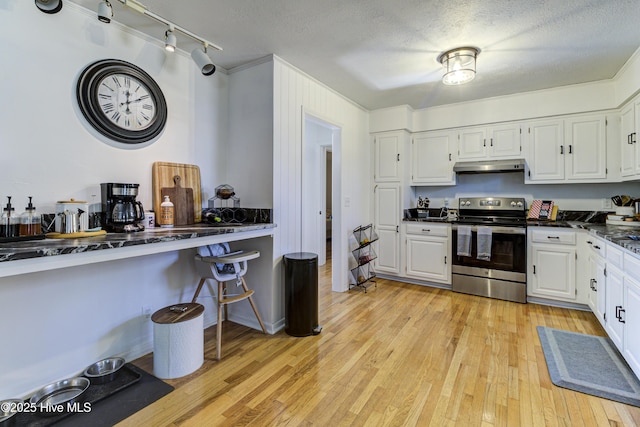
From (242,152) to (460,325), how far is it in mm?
2712

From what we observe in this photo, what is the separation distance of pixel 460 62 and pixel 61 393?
3815mm

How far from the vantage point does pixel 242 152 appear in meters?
2.94

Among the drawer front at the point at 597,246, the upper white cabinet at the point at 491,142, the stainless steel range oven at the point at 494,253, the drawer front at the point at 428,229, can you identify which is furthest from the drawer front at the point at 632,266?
the upper white cabinet at the point at 491,142

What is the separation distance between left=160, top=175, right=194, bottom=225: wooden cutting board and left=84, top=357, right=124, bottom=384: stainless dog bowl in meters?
1.09

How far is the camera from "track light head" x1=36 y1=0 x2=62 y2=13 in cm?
178

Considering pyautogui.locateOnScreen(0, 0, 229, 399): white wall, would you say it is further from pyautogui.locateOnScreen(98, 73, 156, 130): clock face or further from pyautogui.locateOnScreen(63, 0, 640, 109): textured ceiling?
pyautogui.locateOnScreen(63, 0, 640, 109): textured ceiling

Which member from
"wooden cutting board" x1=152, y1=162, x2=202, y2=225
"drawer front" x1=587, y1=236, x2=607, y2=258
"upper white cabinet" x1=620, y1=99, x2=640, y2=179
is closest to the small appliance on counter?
"wooden cutting board" x1=152, y1=162, x2=202, y2=225

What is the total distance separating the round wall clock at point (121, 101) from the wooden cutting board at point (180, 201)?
1.42 ft

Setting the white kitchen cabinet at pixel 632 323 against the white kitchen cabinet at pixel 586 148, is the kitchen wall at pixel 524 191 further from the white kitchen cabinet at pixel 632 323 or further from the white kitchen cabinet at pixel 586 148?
the white kitchen cabinet at pixel 632 323

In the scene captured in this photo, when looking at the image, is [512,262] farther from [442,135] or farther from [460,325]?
[442,135]

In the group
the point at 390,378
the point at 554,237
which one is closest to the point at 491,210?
the point at 554,237

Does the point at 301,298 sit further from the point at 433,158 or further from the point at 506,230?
the point at 433,158

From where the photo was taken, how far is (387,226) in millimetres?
4312

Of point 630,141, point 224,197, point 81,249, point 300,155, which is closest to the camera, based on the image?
point 81,249
